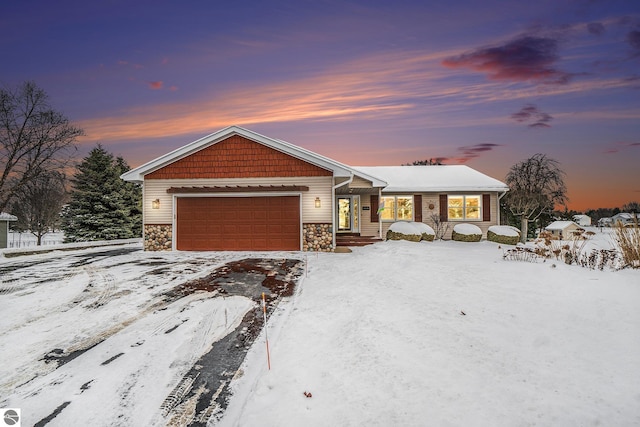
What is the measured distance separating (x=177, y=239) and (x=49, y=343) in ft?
34.9

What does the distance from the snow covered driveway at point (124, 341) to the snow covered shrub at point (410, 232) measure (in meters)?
9.29

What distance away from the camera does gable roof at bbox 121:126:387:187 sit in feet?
47.1

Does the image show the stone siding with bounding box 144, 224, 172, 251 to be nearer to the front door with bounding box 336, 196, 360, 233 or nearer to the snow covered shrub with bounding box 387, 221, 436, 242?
the front door with bounding box 336, 196, 360, 233

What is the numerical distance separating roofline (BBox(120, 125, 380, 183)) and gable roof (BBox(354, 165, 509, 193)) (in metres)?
6.60

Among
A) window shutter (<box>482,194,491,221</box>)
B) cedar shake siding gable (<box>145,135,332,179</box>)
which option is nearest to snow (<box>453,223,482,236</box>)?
window shutter (<box>482,194,491,221</box>)

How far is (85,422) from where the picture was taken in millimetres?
2986

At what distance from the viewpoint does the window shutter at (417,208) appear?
66.3ft

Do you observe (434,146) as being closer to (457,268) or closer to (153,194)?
(457,268)

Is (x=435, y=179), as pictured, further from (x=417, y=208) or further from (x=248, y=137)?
(x=248, y=137)

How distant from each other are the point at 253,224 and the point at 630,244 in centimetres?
1266

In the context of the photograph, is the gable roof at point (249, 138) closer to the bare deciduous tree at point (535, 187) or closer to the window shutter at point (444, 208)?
the window shutter at point (444, 208)

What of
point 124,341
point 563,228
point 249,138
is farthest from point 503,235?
point 124,341

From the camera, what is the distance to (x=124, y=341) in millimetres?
4762

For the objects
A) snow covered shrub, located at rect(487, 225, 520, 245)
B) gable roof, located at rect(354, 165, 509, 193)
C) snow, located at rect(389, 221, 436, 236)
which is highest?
gable roof, located at rect(354, 165, 509, 193)
